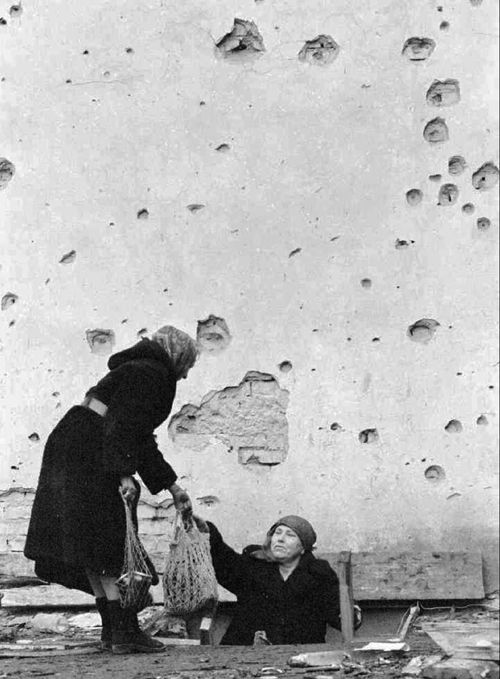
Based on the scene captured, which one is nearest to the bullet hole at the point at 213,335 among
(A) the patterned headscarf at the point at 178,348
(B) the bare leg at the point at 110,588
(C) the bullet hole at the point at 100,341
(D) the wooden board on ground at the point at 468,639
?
(C) the bullet hole at the point at 100,341

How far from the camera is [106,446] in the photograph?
4.86 m

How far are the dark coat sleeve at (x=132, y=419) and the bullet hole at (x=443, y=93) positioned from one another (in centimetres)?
195

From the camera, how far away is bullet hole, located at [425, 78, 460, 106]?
19.0ft

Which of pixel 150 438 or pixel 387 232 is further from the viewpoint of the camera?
pixel 387 232

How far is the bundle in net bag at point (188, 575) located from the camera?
511cm

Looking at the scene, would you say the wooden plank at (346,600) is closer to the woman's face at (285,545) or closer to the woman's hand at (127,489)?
the woman's face at (285,545)

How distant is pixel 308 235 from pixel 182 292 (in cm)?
65

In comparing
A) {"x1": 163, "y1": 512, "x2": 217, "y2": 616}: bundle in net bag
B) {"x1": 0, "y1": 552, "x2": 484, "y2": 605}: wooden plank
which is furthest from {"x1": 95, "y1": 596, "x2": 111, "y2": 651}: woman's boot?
{"x1": 0, "y1": 552, "x2": 484, "y2": 605}: wooden plank

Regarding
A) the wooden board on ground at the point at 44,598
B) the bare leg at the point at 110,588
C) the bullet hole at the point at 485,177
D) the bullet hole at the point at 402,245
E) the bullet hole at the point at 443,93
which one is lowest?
the wooden board on ground at the point at 44,598

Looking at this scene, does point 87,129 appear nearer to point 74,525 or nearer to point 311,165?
point 311,165

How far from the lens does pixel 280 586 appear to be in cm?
538

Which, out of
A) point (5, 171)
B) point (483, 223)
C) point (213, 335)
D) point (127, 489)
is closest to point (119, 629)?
point (127, 489)

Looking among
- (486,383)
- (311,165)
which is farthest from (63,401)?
(486,383)

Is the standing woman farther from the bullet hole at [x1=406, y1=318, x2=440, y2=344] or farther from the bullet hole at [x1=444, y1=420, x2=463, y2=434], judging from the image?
the bullet hole at [x1=444, y1=420, x2=463, y2=434]
